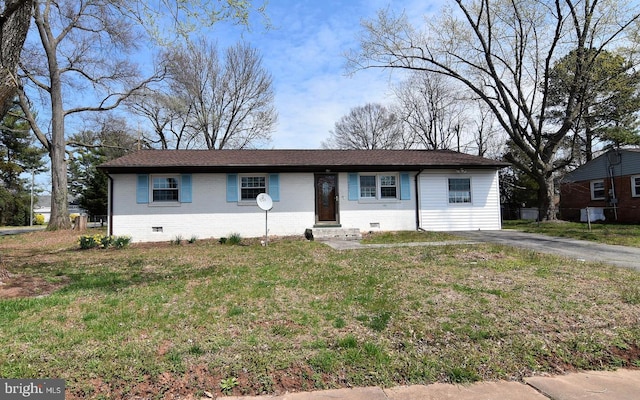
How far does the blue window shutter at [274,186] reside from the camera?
1326 centimetres

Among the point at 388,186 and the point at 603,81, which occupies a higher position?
the point at 603,81

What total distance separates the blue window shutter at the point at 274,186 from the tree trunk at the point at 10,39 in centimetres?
821

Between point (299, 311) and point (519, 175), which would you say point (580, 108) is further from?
point (299, 311)

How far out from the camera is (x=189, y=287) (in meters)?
5.36

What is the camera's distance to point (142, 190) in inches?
496

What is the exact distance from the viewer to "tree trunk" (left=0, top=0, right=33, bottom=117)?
5.22 meters

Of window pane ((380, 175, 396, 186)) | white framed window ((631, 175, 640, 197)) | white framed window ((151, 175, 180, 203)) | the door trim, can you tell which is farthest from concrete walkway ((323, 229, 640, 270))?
white framed window ((631, 175, 640, 197))

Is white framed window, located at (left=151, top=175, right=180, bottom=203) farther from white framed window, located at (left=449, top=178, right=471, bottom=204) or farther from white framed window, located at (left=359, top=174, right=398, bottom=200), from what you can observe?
white framed window, located at (left=449, top=178, right=471, bottom=204)

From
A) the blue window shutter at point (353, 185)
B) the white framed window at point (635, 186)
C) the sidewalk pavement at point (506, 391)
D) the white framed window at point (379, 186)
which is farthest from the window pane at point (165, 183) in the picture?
the white framed window at point (635, 186)

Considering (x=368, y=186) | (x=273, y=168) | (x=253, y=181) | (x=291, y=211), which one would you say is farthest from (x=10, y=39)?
(x=368, y=186)

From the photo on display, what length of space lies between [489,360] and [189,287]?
4249 millimetres

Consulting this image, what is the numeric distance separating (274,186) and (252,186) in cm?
88

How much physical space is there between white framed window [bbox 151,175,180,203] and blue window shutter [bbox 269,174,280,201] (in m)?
3.46

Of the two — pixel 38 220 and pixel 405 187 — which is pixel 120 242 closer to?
pixel 405 187
